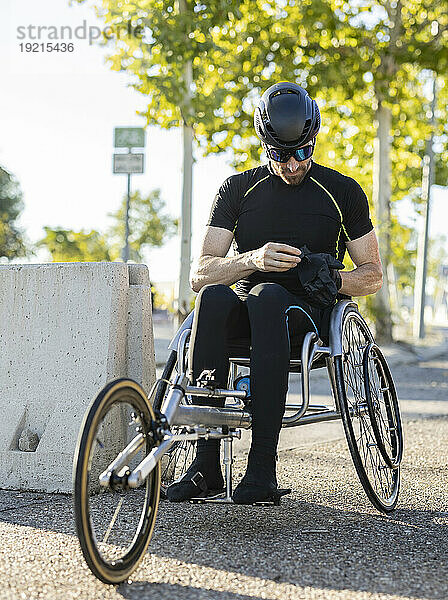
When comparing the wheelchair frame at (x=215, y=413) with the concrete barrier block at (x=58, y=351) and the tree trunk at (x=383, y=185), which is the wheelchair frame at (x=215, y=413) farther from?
the tree trunk at (x=383, y=185)

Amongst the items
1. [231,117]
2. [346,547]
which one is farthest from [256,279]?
[231,117]

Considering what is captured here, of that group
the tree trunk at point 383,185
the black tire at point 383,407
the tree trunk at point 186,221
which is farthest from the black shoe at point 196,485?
the tree trunk at point 383,185

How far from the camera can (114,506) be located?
12.5 ft

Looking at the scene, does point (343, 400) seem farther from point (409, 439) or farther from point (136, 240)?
point (136, 240)

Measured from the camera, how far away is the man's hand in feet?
12.1

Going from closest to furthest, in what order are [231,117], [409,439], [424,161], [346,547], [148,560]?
1. [148,560]
2. [346,547]
3. [409,439]
4. [231,117]
5. [424,161]

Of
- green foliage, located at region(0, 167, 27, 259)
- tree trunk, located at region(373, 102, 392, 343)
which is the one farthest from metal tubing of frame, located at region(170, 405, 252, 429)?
green foliage, located at region(0, 167, 27, 259)

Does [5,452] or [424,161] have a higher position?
[424,161]

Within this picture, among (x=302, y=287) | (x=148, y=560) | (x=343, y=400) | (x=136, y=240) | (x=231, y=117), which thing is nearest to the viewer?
(x=148, y=560)

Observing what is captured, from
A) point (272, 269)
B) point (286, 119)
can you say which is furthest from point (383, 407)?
point (286, 119)

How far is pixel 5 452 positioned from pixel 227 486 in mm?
1367

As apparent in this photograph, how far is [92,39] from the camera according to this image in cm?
1172

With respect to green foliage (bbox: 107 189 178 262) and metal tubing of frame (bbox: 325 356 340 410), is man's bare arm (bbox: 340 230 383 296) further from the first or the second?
green foliage (bbox: 107 189 178 262)

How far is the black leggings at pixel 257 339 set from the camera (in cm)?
347
